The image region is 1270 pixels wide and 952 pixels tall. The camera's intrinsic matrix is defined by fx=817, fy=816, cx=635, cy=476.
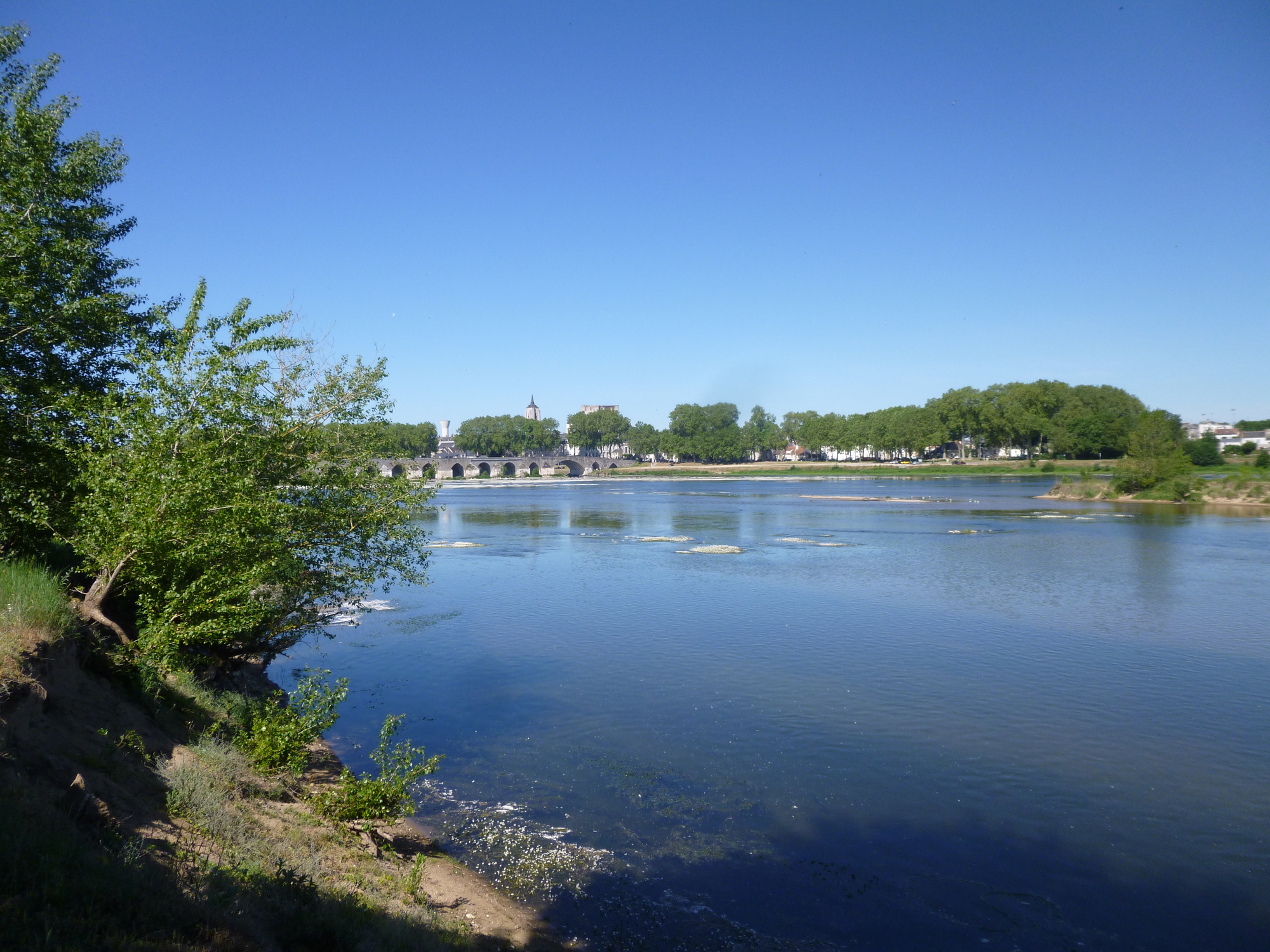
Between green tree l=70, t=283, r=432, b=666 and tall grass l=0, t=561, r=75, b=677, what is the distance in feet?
2.66

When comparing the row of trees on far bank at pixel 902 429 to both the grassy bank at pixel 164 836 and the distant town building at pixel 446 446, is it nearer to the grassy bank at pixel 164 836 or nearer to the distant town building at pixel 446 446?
the distant town building at pixel 446 446

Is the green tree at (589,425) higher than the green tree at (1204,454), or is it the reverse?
the green tree at (589,425)

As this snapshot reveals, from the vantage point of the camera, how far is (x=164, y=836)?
7105 millimetres

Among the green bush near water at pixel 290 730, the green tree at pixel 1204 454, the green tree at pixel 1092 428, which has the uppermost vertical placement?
the green tree at pixel 1092 428

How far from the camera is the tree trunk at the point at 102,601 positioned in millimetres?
10289

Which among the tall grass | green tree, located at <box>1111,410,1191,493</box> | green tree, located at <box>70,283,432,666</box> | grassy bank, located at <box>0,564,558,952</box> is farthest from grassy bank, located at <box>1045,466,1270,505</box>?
the tall grass

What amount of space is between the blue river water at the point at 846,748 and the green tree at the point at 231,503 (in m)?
3.15

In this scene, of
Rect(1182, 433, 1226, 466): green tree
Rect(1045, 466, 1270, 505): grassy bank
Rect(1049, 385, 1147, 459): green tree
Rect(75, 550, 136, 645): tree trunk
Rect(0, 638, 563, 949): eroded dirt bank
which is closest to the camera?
Rect(0, 638, 563, 949): eroded dirt bank

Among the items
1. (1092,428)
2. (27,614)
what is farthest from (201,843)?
(1092,428)

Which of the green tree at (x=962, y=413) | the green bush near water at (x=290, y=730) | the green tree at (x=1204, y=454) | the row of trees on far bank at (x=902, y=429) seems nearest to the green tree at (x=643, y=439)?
the row of trees on far bank at (x=902, y=429)

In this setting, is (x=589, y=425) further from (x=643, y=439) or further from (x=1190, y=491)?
(x=1190, y=491)

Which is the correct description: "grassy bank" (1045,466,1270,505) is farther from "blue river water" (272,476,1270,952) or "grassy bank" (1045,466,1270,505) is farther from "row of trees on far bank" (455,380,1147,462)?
"blue river water" (272,476,1270,952)

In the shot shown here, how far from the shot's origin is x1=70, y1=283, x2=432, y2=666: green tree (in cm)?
1035

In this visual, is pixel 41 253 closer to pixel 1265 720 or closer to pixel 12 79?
pixel 12 79
